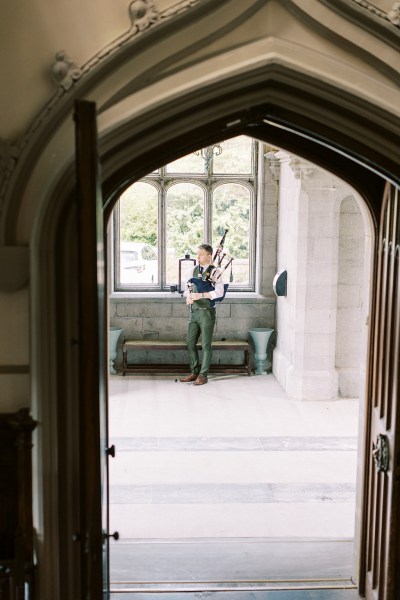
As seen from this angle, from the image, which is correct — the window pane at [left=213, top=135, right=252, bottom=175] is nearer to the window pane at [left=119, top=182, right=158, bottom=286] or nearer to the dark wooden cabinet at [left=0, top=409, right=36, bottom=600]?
the window pane at [left=119, top=182, right=158, bottom=286]

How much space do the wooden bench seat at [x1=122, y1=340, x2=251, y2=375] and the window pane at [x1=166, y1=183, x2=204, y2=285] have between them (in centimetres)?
118

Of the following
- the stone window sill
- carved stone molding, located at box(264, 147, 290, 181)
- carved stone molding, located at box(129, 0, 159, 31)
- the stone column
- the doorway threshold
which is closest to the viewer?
carved stone molding, located at box(129, 0, 159, 31)

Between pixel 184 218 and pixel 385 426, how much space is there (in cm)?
606

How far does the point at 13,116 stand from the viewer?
302 cm

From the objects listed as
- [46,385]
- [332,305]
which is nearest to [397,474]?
[46,385]

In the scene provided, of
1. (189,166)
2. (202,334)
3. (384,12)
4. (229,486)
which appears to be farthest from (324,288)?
(384,12)

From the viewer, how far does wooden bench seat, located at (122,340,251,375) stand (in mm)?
9016

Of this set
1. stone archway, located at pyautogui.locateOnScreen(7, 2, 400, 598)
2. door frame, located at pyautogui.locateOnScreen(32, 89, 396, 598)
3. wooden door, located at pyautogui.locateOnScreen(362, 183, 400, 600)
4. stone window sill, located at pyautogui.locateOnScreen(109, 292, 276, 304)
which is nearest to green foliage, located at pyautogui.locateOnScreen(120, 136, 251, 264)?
stone window sill, located at pyautogui.locateOnScreen(109, 292, 276, 304)

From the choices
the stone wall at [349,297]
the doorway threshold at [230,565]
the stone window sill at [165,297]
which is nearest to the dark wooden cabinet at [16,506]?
the doorway threshold at [230,565]

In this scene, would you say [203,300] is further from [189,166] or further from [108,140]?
[108,140]

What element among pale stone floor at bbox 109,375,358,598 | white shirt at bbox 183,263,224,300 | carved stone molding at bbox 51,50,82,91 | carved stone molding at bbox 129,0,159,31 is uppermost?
carved stone molding at bbox 129,0,159,31

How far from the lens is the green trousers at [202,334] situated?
28.2 feet

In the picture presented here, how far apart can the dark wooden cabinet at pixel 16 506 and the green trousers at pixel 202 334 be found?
553 cm

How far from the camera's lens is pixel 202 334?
8.61 meters
